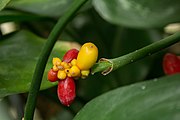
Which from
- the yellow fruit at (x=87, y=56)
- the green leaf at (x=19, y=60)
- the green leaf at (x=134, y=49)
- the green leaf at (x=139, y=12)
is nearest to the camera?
the yellow fruit at (x=87, y=56)

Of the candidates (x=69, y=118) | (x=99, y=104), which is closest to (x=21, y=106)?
(x=69, y=118)

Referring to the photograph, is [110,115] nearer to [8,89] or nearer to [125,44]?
[8,89]

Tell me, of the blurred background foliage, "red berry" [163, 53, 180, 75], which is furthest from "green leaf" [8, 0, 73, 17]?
"red berry" [163, 53, 180, 75]

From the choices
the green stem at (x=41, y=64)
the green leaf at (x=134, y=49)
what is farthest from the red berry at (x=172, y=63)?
the green leaf at (x=134, y=49)

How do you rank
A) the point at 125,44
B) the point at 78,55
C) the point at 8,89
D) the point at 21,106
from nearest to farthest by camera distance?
the point at 78,55, the point at 8,89, the point at 21,106, the point at 125,44

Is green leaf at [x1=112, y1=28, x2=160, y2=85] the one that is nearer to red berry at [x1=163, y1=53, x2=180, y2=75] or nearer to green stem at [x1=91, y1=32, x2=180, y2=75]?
red berry at [x1=163, y1=53, x2=180, y2=75]

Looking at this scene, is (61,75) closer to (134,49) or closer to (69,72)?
(69,72)

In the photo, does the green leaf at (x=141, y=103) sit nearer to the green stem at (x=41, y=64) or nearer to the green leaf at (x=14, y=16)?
the green stem at (x=41, y=64)
